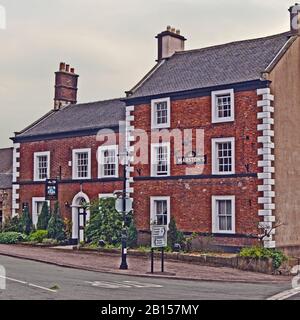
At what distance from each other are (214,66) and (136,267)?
12.7 meters

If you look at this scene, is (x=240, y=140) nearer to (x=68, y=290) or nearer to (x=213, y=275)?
(x=213, y=275)

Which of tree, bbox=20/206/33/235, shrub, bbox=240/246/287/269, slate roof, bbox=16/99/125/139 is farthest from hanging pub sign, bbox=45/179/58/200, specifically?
shrub, bbox=240/246/287/269

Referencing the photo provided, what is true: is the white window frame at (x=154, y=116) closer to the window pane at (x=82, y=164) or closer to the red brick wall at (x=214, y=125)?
the red brick wall at (x=214, y=125)

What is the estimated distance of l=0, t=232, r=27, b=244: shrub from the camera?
118 feet

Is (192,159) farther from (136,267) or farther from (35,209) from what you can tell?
(35,209)

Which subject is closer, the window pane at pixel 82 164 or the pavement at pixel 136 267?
the pavement at pixel 136 267

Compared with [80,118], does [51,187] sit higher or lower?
lower

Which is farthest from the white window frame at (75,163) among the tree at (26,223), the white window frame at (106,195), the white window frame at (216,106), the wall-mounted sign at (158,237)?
the wall-mounted sign at (158,237)

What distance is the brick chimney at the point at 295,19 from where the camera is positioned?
30188mm

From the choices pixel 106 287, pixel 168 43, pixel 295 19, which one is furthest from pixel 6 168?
pixel 106 287

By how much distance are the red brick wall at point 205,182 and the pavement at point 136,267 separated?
300 cm

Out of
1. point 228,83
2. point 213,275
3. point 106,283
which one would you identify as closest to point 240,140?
point 228,83

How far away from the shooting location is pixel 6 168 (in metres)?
45.7

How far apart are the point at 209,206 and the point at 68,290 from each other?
1266 cm
